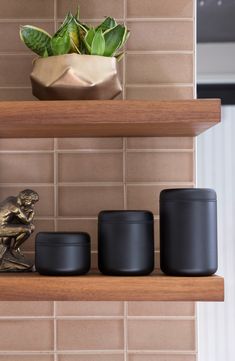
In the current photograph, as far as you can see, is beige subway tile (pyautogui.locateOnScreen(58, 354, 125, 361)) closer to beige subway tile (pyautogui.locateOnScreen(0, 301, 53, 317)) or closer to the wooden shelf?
beige subway tile (pyautogui.locateOnScreen(0, 301, 53, 317))

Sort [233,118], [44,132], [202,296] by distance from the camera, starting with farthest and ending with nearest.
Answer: [233,118] < [44,132] < [202,296]

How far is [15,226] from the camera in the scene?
93 cm

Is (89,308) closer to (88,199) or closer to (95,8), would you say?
(88,199)

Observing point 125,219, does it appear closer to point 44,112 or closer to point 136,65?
point 44,112

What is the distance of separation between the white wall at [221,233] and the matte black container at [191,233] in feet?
3.04

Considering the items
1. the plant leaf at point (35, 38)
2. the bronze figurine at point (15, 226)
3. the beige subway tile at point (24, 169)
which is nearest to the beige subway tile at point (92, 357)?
the bronze figurine at point (15, 226)

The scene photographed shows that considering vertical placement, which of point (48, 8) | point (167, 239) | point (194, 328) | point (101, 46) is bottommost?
point (194, 328)

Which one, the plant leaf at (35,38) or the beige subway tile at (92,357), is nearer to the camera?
the plant leaf at (35,38)

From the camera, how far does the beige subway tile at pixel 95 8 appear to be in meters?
1.03

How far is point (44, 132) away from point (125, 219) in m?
0.20

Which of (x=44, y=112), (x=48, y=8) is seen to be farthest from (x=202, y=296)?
(x=48, y=8)

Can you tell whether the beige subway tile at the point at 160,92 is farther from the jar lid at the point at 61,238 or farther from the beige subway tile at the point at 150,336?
the beige subway tile at the point at 150,336

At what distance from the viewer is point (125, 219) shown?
877 millimetres

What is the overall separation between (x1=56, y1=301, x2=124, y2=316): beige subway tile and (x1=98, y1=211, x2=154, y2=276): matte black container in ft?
0.47
